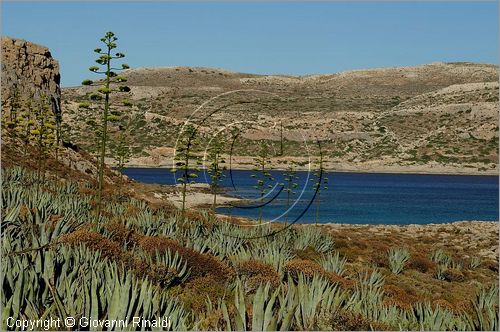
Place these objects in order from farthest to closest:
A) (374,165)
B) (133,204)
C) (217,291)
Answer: (374,165) → (133,204) → (217,291)

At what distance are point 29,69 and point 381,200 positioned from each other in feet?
129

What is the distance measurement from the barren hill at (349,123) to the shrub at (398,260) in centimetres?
6475

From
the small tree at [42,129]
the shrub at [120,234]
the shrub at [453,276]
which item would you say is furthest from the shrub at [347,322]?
the shrub at [453,276]

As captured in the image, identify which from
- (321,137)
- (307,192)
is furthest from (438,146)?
(307,192)

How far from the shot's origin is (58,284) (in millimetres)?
7078

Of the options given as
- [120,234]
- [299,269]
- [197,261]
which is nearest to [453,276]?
[299,269]

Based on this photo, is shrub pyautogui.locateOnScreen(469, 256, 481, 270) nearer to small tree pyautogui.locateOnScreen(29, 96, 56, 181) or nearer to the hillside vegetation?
the hillside vegetation

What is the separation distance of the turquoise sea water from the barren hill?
3645 millimetres

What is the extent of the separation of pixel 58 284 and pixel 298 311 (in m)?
2.73

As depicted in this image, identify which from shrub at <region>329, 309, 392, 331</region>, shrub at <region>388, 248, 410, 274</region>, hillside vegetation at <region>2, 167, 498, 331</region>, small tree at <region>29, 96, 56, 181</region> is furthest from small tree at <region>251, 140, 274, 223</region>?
shrub at <region>329, 309, 392, 331</region>

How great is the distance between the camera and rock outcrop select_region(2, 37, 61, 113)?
37188 millimetres

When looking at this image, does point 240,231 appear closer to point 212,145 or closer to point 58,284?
point 212,145

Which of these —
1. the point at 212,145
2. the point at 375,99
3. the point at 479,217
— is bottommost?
the point at 479,217

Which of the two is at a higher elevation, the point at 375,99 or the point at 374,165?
the point at 375,99
